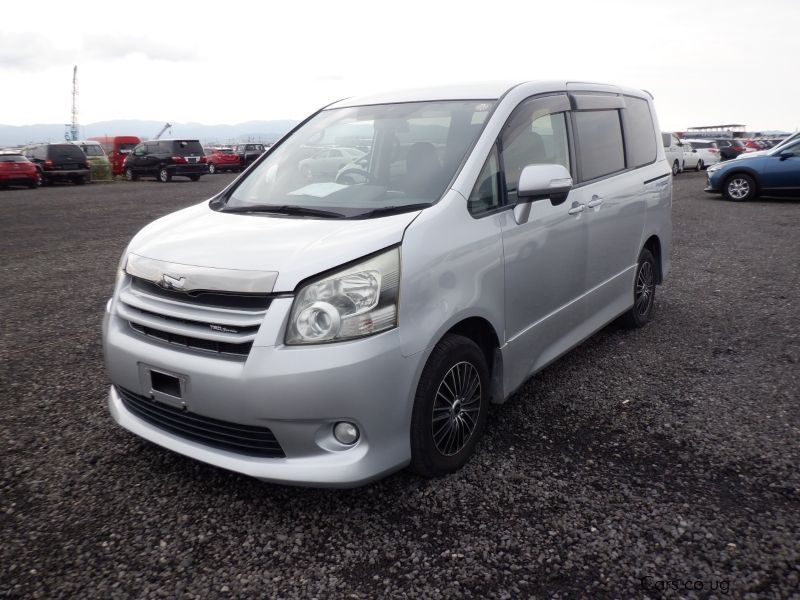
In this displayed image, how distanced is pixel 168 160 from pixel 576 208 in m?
25.6

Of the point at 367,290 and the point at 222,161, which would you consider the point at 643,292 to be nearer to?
the point at 367,290

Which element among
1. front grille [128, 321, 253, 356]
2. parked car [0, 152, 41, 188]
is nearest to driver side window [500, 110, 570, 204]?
front grille [128, 321, 253, 356]

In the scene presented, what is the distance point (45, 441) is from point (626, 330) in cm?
422

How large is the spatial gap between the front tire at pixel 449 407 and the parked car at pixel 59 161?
2559 centimetres

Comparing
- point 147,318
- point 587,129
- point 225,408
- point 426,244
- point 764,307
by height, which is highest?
point 587,129

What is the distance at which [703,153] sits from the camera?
2742 cm

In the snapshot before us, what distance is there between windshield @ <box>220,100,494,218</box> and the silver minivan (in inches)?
0.5

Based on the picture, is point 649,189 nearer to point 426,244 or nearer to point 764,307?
point 764,307

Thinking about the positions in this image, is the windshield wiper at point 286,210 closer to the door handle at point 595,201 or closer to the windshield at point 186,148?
the door handle at point 595,201

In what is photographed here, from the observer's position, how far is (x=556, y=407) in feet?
12.5

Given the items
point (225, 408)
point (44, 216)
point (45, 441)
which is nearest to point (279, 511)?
point (225, 408)

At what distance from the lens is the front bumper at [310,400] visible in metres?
2.44

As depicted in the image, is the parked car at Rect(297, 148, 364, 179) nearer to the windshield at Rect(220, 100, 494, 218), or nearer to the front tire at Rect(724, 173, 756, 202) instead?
the windshield at Rect(220, 100, 494, 218)

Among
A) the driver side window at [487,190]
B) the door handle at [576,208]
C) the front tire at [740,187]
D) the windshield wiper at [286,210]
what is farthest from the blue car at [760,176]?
the windshield wiper at [286,210]
